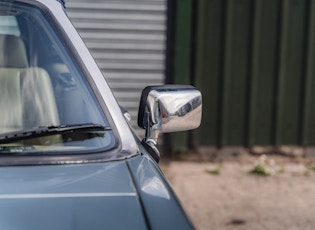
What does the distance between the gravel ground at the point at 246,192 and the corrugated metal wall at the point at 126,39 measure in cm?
98

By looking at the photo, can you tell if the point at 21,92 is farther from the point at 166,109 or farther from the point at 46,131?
the point at 166,109

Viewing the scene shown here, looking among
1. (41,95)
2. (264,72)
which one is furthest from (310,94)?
(41,95)

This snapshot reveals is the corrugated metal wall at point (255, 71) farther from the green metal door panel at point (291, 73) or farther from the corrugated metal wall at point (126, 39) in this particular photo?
the corrugated metal wall at point (126, 39)

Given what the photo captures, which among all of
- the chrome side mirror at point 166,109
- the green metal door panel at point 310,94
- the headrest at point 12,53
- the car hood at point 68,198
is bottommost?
the green metal door panel at point 310,94

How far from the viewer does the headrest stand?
2.90 metres

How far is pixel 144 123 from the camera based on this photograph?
9.53 feet

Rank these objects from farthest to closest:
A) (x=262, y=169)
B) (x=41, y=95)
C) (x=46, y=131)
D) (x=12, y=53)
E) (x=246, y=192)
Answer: (x=262, y=169)
(x=246, y=192)
(x=12, y=53)
(x=41, y=95)
(x=46, y=131)

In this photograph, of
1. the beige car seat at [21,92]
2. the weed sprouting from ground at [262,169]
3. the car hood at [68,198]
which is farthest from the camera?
the weed sprouting from ground at [262,169]

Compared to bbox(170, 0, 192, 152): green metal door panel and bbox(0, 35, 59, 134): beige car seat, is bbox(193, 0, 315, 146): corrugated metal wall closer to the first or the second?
bbox(170, 0, 192, 152): green metal door panel

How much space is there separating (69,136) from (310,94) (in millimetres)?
5776

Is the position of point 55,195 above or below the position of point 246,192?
above

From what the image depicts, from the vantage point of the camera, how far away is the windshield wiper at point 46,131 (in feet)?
7.91

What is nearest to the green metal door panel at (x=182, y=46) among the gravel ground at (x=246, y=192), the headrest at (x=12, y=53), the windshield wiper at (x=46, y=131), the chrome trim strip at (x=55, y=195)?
the gravel ground at (x=246, y=192)

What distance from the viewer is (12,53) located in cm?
293
